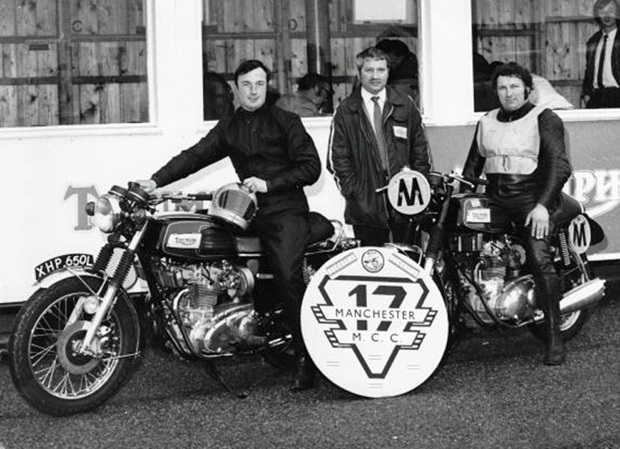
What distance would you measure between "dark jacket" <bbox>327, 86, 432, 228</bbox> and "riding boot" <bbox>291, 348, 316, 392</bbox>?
3.52 feet

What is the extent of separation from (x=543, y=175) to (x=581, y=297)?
783 millimetres

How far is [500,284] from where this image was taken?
6602mm

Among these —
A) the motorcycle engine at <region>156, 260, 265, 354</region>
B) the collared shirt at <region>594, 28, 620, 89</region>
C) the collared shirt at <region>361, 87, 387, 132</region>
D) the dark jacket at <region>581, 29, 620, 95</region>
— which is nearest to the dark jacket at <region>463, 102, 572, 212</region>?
the collared shirt at <region>361, 87, 387, 132</region>

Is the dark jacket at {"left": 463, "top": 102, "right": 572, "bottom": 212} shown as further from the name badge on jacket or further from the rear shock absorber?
the name badge on jacket

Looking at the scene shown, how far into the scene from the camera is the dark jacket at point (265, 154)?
5996mm

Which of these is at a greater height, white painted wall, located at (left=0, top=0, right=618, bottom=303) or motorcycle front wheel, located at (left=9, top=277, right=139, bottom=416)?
white painted wall, located at (left=0, top=0, right=618, bottom=303)

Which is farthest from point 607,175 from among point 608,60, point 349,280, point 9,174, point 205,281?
point 9,174

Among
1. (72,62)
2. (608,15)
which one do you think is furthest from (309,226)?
(608,15)

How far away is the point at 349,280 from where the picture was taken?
5.94m

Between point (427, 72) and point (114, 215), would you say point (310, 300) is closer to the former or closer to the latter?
point (114, 215)

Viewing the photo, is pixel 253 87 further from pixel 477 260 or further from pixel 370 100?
pixel 477 260

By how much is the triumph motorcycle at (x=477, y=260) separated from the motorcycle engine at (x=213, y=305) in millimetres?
943

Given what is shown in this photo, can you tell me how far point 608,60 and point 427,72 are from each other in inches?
59.4

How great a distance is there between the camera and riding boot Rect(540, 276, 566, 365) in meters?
6.45
